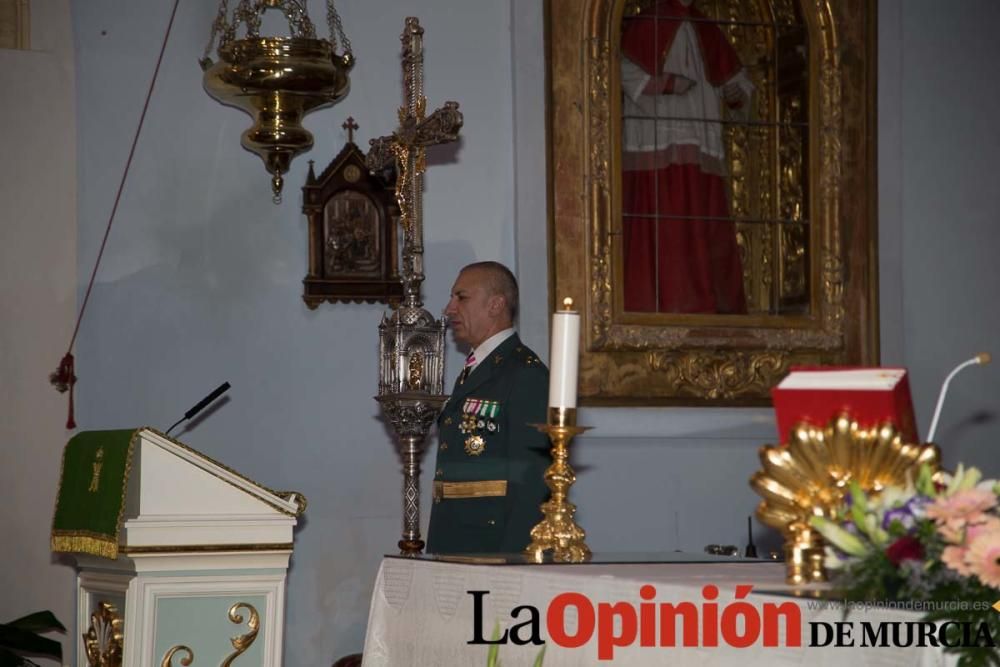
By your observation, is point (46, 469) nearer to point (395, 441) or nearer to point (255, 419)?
point (255, 419)

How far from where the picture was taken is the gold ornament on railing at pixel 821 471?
206 centimetres

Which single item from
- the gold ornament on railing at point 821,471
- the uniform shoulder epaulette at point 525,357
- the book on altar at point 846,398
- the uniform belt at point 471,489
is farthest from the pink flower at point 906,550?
the uniform shoulder epaulette at point 525,357

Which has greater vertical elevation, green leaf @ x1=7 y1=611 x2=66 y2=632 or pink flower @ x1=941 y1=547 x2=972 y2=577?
pink flower @ x1=941 y1=547 x2=972 y2=577

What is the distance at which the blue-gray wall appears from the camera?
5.57 metres

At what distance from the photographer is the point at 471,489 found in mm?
4598

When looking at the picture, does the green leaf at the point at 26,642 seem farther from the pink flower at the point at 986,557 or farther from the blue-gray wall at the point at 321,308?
the pink flower at the point at 986,557

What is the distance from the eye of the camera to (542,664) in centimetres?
256

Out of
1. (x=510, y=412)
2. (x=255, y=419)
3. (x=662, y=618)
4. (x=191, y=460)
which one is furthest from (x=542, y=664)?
(x=255, y=419)

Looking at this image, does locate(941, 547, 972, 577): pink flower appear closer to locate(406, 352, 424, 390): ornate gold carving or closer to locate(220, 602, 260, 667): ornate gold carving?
locate(220, 602, 260, 667): ornate gold carving

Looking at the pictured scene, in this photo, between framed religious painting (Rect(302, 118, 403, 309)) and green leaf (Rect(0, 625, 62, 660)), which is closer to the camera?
green leaf (Rect(0, 625, 62, 660))

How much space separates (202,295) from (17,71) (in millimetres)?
1135

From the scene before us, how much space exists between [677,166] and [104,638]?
335cm

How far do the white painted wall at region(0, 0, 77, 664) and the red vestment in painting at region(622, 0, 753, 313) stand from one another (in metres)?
2.33

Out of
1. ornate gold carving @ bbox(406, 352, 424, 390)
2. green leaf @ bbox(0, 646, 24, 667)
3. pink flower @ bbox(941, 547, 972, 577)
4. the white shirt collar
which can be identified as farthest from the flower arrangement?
green leaf @ bbox(0, 646, 24, 667)
